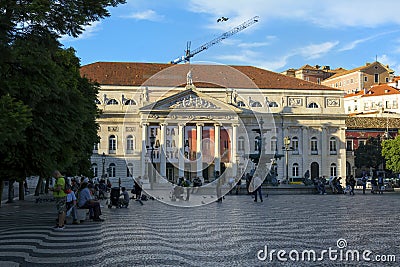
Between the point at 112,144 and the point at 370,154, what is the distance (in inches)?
1290

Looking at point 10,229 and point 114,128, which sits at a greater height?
point 114,128

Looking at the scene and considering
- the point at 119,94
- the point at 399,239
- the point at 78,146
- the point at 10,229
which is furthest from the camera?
the point at 119,94

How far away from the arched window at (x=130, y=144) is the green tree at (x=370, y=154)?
29.5m

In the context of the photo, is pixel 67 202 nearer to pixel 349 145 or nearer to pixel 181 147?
pixel 181 147

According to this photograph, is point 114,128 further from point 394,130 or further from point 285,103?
point 394,130

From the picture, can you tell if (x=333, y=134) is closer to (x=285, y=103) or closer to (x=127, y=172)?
(x=285, y=103)

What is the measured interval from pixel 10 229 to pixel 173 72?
6225cm

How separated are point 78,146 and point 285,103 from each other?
2145 inches

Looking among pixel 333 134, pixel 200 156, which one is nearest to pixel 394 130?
pixel 333 134

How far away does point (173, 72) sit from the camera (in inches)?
3022

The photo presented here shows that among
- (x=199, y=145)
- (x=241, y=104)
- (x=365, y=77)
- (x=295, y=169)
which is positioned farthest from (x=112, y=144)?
(x=365, y=77)

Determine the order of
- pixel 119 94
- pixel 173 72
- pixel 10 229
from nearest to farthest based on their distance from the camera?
pixel 10 229 → pixel 119 94 → pixel 173 72

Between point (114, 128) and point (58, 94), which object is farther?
point (114, 128)

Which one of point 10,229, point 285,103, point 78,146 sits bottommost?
point 10,229
